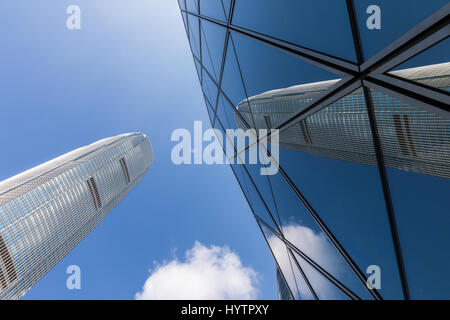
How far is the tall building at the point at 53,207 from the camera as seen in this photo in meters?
109

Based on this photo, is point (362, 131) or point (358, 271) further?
point (358, 271)

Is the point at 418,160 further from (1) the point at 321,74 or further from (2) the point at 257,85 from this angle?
(2) the point at 257,85

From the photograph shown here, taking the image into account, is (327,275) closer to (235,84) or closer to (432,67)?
(432,67)

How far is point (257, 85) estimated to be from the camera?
582 cm

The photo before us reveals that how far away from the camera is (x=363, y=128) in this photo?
2.96 metres

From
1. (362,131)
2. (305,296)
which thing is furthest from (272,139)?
(305,296)

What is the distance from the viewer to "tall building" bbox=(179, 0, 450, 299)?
2139mm

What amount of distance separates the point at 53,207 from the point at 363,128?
15924 centimetres

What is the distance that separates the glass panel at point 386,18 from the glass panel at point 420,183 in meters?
0.49

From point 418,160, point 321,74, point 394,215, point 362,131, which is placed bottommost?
point 394,215

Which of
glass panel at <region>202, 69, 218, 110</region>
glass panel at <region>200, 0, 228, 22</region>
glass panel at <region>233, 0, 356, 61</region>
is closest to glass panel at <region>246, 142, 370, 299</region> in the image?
glass panel at <region>233, 0, 356, 61</region>

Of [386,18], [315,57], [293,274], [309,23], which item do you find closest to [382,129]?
[386,18]

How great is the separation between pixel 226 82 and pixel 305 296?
8210mm

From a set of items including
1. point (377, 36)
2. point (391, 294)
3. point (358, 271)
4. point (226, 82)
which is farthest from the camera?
point (226, 82)
